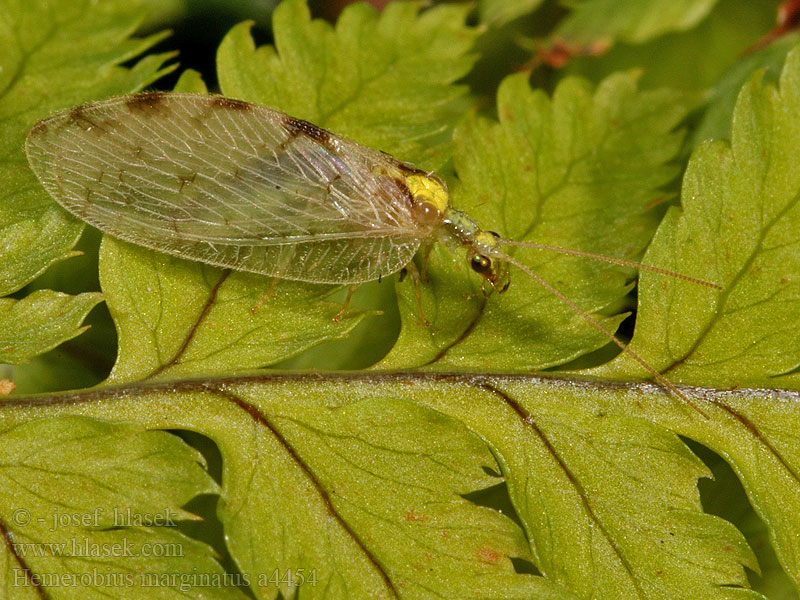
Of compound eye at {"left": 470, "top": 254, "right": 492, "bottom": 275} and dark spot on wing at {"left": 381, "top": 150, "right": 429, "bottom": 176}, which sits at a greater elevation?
dark spot on wing at {"left": 381, "top": 150, "right": 429, "bottom": 176}

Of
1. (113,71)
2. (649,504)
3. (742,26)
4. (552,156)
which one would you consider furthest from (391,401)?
(742,26)

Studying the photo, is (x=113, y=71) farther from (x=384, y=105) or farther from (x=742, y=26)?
(x=742, y=26)

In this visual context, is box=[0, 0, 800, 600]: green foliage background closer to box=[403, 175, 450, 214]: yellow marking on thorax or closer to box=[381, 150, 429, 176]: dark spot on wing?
box=[381, 150, 429, 176]: dark spot on wing

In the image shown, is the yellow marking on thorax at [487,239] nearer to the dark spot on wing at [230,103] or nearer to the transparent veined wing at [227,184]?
the transparent veined wing at [227,184]

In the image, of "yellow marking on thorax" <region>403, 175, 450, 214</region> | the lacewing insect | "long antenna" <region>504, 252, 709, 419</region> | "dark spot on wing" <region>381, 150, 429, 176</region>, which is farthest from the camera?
"yellow marking on thorax" <region>403, 175, 450, 214</region>

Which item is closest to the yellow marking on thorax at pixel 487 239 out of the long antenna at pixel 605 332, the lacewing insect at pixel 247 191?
the lacewing insect at pixel 247 191

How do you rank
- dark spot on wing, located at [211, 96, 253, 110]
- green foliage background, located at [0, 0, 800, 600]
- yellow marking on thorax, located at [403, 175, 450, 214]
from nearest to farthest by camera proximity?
1. green foliage background, located at [0, 0, 800, 600]
2. dark spot on wing, located at [211, 96, 253, 110]
3. yellow marking on thorax, located at [403, 175, 450, 214]

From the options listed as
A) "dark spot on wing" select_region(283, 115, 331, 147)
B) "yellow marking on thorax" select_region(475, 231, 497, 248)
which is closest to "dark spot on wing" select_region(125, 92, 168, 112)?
"dark spot on wing" select_region(283, 115, 331, 147)

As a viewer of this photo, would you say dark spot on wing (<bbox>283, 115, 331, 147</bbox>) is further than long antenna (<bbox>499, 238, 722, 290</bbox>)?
Yes
